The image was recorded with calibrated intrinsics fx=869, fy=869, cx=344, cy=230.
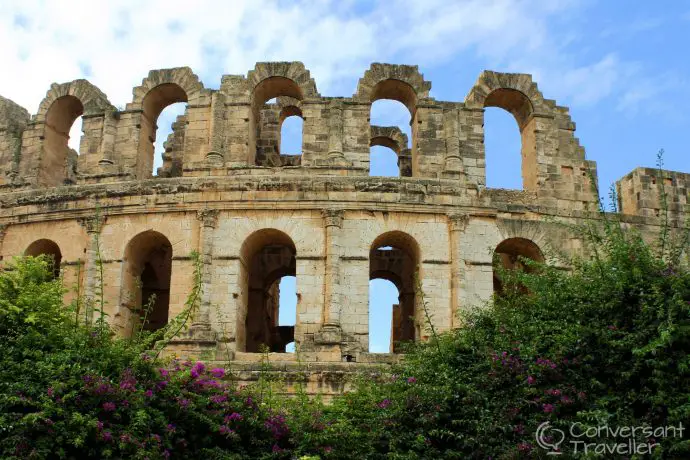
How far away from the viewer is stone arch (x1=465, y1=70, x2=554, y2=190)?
23031 millimetres

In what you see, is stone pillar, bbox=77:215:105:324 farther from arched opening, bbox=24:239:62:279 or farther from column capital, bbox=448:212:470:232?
column capital, bbox=448:212:470:232

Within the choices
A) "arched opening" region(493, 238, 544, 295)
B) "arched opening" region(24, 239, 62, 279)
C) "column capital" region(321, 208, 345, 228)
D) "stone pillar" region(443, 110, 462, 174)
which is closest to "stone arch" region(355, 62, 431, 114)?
"stone pillar" region(443, 110, 462, 174)

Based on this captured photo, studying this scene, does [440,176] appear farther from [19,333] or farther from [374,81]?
[19,333]

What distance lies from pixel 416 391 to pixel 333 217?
7.32m

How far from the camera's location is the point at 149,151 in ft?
77.3

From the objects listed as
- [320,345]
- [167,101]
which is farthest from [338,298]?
[167,101]

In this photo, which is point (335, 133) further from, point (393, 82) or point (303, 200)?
point (393, 82)

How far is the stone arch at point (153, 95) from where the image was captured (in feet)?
75.3

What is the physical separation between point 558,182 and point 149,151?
Answer: 36.0ft

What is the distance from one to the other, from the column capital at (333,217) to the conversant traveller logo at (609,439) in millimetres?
9378

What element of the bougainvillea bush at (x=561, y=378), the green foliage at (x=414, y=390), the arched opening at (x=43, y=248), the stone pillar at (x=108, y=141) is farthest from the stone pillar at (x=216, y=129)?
the bougainvillea bush at (x=561, y=378)

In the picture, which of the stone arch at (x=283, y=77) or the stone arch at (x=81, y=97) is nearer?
the stone arch at (x=283, y=77)

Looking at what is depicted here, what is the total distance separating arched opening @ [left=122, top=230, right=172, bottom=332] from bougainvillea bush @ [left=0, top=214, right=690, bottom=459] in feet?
16.2

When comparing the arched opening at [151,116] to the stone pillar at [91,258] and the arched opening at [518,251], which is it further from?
the arched opening at [518,251]
